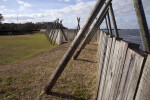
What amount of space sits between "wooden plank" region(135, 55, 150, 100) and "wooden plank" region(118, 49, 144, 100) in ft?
0.19

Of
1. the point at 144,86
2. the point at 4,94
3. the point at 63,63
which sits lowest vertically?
the point at 4,94

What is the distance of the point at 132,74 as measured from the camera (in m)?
1.03

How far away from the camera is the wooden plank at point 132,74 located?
93 cm

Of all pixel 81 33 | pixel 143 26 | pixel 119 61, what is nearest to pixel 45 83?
pixel 81 33

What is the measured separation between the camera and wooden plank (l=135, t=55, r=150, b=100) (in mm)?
796

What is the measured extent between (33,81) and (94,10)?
10.3ft

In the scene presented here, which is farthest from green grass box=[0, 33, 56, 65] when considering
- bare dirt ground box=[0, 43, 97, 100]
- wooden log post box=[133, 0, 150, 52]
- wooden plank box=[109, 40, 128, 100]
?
wooden log post box=[133, 0, 150, 52]

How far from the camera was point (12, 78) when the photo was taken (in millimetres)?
4648

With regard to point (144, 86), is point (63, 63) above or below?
below

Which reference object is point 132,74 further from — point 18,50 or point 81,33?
point 18,50

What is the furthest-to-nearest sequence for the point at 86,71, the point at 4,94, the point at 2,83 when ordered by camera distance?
1. the point at 86,71
2. the point at 2,83
3. the point at 4,94

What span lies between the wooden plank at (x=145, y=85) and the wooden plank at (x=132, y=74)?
0.19ft

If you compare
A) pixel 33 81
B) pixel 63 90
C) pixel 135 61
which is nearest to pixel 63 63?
pixel 63 90

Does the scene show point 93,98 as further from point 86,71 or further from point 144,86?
point 144,86
